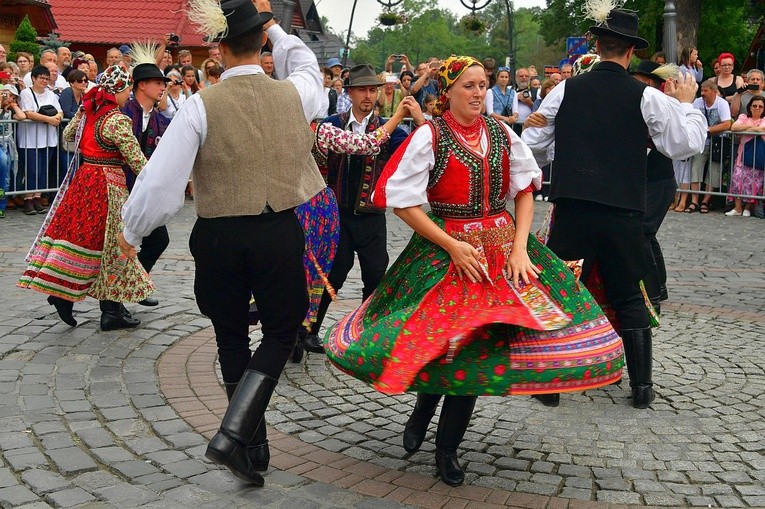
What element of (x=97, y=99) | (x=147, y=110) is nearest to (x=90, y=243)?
(x=97, y=99)

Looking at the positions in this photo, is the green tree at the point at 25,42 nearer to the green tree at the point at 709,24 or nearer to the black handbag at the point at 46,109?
the black handbag at the point at 46,109

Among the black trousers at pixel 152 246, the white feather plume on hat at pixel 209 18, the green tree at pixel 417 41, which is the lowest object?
the black trousers at pixel 152 246

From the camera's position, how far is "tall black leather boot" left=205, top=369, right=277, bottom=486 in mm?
4086

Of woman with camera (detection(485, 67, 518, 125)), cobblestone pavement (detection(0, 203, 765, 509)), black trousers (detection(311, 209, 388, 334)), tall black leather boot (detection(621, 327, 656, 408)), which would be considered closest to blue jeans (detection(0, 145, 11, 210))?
cobblestone pavement (detection(0, 203, 765, 509))

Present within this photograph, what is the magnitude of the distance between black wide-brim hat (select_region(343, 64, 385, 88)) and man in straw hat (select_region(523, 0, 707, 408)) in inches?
48.9

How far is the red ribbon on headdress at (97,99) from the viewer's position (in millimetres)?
6727

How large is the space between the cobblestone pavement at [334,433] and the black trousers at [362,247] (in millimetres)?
622

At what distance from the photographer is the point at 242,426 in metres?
4.12

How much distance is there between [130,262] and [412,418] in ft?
9.90

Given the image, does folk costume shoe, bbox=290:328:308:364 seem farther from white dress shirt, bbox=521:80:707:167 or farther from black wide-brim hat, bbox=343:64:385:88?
white dress shirt, bbox=521:80:707:167

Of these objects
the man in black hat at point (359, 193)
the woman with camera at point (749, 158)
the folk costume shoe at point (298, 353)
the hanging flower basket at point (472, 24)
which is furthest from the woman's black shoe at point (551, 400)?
the hanging flower basket at point (472, 24)

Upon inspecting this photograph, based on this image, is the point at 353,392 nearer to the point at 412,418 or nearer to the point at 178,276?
the point at 412,418

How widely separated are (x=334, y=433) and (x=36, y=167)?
9.08 m

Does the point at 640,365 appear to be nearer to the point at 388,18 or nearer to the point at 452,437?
the point at 452,437
